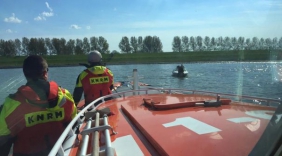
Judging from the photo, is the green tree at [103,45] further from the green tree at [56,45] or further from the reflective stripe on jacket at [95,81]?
the reflective stripe on jacket at [95,81]

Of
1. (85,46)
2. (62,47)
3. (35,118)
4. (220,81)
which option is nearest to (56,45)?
(62,47)

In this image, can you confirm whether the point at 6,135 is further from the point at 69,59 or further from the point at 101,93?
the point at 69,59

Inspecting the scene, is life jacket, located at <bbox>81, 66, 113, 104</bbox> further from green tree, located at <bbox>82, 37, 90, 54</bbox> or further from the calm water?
A: green tree, located at <bbox>82, 37, 90, 54</bbox>

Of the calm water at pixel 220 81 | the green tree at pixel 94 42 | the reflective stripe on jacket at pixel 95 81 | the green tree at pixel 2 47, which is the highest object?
the green tree at pixel 94 42

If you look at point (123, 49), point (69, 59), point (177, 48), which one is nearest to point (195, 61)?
point (177, 48)

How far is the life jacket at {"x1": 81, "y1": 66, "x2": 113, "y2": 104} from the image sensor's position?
14.8 feet

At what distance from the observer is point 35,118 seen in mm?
2061

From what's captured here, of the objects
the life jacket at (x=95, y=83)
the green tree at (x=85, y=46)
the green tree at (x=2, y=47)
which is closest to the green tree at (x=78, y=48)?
the green tree at (x=85, y=46)

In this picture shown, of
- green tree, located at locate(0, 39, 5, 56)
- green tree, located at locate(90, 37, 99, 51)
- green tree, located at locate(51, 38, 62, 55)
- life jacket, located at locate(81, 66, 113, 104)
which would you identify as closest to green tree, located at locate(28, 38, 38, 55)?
green tree, located at locate(0, 39, 5, 56)

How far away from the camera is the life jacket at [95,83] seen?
14.8 ft

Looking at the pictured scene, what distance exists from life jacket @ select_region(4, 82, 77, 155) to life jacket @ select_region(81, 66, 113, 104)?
7.20 feet

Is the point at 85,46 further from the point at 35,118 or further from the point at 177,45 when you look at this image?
the point at 35,118

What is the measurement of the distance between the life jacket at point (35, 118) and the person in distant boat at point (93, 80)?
210 cm

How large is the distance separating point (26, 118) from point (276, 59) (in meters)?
1.94
